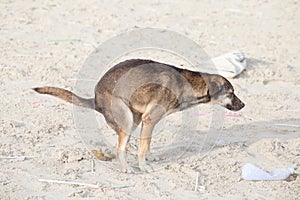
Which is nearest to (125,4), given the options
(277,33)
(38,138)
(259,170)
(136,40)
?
(136,40)

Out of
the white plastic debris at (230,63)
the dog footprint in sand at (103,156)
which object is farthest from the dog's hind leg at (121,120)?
the white plastic debris at (230,63)

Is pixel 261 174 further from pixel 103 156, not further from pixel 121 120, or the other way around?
pixel 103 156

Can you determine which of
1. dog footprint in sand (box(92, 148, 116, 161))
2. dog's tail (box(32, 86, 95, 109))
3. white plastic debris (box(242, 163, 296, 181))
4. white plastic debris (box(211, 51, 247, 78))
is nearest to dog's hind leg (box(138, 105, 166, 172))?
dog footprint in sand (box(92, 148, 116, 161))

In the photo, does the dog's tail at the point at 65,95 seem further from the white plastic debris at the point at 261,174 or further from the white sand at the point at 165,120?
the white plastic debris at the point at 261,174

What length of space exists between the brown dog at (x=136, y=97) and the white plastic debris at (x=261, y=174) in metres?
0.76

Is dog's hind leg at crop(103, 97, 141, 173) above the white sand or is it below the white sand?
above

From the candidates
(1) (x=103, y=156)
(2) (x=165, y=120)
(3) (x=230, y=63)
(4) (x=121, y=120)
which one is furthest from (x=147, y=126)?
(3) (x=230, y=63)

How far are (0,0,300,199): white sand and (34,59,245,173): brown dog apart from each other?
35cm

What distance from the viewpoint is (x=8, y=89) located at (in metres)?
7.14

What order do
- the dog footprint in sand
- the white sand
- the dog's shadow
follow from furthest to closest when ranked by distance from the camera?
1. the dog's shadow
2. the dog footprint in sand
3. the white sand

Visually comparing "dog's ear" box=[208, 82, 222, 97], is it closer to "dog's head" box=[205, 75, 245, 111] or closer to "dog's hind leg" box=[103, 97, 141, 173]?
"dog's head" box=[205, 75, 245, 111]

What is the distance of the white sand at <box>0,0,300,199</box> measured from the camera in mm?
5301

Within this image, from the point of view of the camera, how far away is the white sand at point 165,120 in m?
5.30

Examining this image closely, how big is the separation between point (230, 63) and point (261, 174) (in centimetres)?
262
